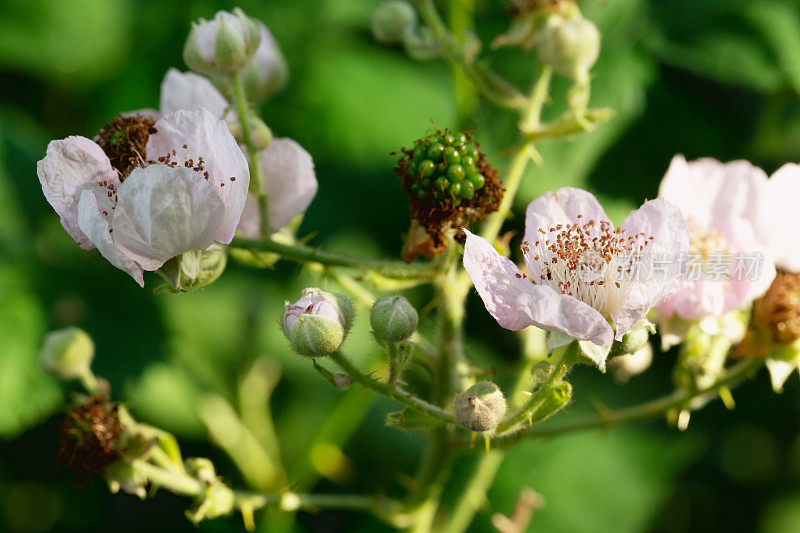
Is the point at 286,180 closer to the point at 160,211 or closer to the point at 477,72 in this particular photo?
the point at 160,211

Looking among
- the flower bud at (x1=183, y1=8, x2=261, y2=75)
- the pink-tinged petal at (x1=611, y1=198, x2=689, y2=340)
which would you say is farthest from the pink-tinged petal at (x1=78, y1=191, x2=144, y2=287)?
the pink-tinged petal at (x1=611, y1=198, x2=689, y2=340)

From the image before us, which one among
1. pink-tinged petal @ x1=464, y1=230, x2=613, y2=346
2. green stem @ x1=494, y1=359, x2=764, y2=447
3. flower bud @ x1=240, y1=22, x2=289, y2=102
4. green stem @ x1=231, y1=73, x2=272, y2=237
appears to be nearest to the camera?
pink-tinged petal @ x1=464, y1=230, x2=613, y2=346

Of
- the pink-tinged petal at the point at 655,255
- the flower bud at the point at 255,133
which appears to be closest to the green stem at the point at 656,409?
the pink-tinged petal at the point at 655,255

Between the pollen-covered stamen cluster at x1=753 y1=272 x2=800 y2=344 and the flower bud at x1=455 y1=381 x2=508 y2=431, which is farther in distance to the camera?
the pollen-covered stamen cluster at x1=753 y1=272 x2=800 y2=344

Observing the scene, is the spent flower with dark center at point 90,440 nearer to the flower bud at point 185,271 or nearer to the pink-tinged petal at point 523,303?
the flower bud at point 185,271

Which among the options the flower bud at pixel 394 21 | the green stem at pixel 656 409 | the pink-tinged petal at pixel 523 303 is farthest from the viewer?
the flower bud at pixel 394 21

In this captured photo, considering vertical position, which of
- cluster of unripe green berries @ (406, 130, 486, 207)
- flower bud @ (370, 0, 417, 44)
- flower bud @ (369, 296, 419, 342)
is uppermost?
flower bud @ (370, 0, 417, 44)

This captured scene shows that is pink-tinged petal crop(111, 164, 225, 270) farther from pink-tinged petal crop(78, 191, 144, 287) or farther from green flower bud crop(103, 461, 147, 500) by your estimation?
green flower bud crop(103, 461, 147, 500)

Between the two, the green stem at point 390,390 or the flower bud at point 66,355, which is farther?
the flower bud at point 66,355
